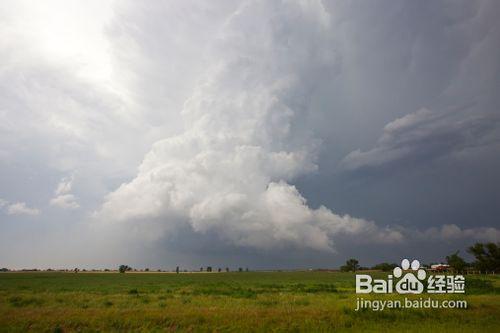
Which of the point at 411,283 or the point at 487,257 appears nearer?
the point at 411,283

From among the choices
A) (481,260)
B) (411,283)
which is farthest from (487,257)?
(411,283)

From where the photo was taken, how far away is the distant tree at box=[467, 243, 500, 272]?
401 ft

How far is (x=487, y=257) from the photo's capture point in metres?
124

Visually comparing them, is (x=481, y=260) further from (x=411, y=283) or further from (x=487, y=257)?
(x=411, y=283)

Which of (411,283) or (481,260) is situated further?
(481,260)

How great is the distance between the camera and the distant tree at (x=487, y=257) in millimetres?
122188

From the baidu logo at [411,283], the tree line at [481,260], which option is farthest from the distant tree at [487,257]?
the baidu logo at [411,283]

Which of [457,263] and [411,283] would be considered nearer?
[411,283]

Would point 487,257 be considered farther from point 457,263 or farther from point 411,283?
point 411,283

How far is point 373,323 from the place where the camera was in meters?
25.8

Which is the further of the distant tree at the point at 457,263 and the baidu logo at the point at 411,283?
the distant tree at the point at 457,263

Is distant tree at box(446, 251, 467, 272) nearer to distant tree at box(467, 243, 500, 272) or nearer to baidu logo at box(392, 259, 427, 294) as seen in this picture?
distant tree at box(467, 243, 500, 272)

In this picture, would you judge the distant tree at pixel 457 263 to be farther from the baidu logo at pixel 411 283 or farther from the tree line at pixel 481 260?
the baidu logo at pixel 411 283

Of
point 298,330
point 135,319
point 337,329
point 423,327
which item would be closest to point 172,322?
point 135,319
